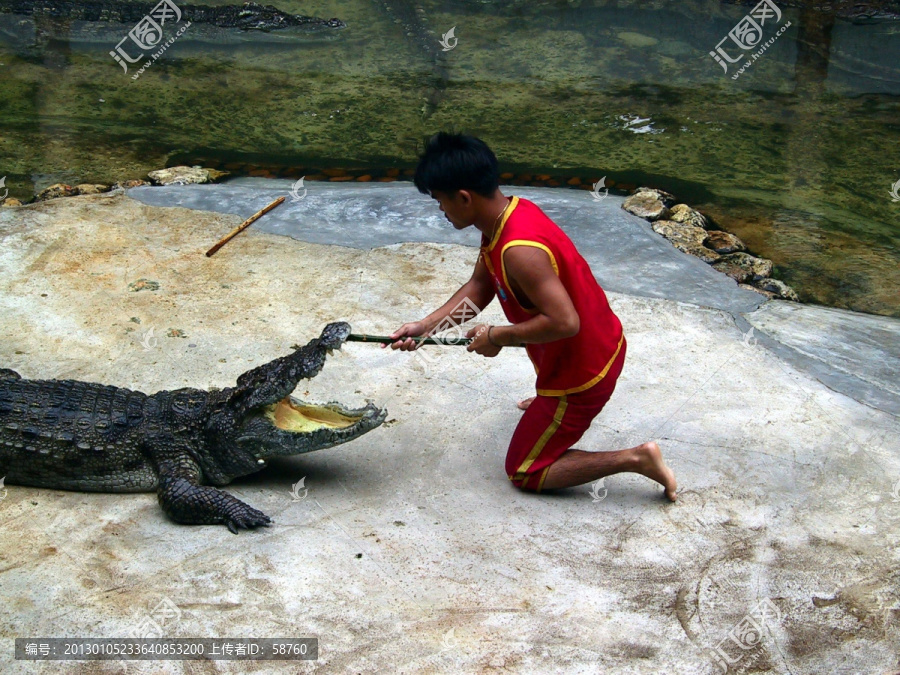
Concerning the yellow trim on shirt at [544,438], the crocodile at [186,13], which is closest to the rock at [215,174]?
the crocodile at [186,13]

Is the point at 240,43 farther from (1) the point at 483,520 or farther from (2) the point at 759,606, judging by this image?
(2) the point at 759,606

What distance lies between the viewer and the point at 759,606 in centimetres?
257

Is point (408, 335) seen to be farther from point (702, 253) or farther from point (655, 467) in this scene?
point (702, 253)

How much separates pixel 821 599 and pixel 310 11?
9.22 meters

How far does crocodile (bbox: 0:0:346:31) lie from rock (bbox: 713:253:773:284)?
20.2 feet

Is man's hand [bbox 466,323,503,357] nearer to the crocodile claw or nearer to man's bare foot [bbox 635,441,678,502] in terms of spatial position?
man's bare foot [bbox 635,441,678,502]

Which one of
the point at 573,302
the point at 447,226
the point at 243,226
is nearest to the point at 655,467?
the point at 573,302

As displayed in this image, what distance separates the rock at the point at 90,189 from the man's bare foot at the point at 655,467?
4309 mm

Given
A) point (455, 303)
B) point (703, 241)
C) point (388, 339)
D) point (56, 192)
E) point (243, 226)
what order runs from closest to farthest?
1. point (388, 339)
2. point (455, 303)
3. point (243, 226)
4. point (703, 241)
5. point (56, 192)

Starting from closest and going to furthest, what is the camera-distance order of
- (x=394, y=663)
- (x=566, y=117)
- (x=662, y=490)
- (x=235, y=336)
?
(x=394, y=663), (x=662, y=490), (x=235, y=336), (x=566, y=117)

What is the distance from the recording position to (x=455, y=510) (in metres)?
3.02

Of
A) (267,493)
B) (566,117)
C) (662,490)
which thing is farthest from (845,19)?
(267,493)

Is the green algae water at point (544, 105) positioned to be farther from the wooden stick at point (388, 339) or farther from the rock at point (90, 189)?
the wooden stick at point (388, 339)

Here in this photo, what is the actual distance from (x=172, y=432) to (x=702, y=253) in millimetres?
3550
